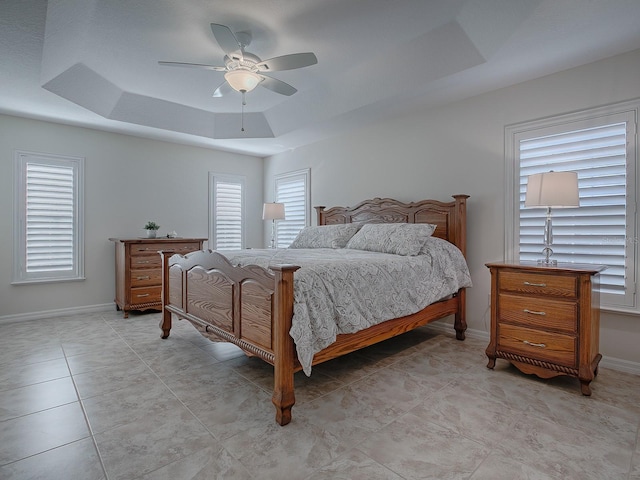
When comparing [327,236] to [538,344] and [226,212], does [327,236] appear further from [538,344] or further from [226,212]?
[226,212]

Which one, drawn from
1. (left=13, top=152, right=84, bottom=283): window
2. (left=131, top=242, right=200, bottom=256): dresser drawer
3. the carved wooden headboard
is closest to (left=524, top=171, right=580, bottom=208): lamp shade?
the carved wooden headboard

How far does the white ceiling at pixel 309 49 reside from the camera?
97.4 inches

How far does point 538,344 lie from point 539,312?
24 centimetres

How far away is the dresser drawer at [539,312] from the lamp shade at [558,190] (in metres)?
0.73

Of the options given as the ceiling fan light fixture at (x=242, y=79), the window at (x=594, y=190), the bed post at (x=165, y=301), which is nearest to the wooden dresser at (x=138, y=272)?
the bed post at (x=165, y=301)

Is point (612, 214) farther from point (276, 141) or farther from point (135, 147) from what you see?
point (135, 147)

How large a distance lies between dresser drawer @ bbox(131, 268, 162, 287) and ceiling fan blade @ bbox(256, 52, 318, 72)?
3190 millimetres

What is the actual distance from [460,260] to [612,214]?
1249 millimetres

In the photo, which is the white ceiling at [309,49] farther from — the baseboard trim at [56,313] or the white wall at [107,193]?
the baseboard trim at [56,313]

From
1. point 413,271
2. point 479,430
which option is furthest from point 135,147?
point 479,430

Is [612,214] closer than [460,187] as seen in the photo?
Yes

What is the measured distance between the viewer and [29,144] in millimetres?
4344

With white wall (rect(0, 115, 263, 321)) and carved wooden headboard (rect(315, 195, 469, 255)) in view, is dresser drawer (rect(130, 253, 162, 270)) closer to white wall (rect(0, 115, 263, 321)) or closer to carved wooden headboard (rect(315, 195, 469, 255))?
white wall (rect(0, 115, 263, 321))

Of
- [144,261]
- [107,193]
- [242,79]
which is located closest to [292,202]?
[144,261]
